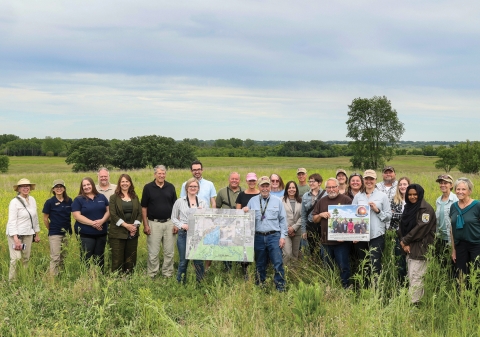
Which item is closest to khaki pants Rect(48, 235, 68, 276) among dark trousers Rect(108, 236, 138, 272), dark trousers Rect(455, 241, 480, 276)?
dark trousers Rect(108, 236, 138, 272)

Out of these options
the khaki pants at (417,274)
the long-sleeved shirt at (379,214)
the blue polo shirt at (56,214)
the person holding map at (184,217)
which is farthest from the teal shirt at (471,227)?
the blue polo shirt at (56,214)

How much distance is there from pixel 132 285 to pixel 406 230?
457cm

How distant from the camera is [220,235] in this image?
7199mm

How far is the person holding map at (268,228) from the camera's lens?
7.18 meters

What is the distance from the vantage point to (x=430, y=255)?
618 centimetres

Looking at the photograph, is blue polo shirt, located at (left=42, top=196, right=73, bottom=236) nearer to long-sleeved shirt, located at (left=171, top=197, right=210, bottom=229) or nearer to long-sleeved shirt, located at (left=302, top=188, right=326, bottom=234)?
long-sleeved shirt, located at (left=171, top=197, right=210, bottom=229)

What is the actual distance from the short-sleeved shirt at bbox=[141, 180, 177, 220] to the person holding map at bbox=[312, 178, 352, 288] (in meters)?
2.77

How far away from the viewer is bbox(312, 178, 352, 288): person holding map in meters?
7.11

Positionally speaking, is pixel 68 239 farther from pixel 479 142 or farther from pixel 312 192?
pixel 479 142

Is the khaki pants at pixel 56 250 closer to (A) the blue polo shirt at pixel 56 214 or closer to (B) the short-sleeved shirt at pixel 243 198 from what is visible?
(A) the blue polo shirt at pixel 56 214

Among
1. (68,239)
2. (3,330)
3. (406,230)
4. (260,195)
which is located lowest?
(3,330)

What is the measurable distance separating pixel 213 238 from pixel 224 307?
1615 mm

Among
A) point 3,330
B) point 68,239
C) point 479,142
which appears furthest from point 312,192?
point 479,142

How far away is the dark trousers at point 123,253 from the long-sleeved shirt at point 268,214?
96.8 inches
